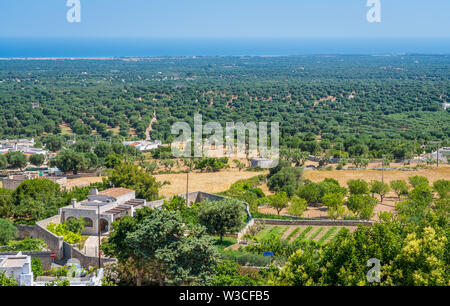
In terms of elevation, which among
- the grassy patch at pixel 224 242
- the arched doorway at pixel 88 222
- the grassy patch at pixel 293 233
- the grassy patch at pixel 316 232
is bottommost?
the grassy patch at pixel 316 232

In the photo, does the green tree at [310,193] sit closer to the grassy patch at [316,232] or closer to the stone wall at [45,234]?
the grassy patch at [316,232]

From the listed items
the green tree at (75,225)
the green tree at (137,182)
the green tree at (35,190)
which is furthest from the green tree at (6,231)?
the green tree at (137,182)

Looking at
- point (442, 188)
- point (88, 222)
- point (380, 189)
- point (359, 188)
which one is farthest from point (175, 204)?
point (442, 188)

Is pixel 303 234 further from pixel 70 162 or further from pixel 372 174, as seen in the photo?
pixel 70 162

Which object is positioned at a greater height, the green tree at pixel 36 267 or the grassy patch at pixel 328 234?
the green tree at pixel 36 267

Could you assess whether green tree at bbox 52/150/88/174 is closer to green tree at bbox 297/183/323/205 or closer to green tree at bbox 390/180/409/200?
green tree at bbox 297/183/323/205

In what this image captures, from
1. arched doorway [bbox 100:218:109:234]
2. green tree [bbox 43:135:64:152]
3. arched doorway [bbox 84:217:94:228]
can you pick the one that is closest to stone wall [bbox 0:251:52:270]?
arched doorway [bbox 84:217:94:228]
